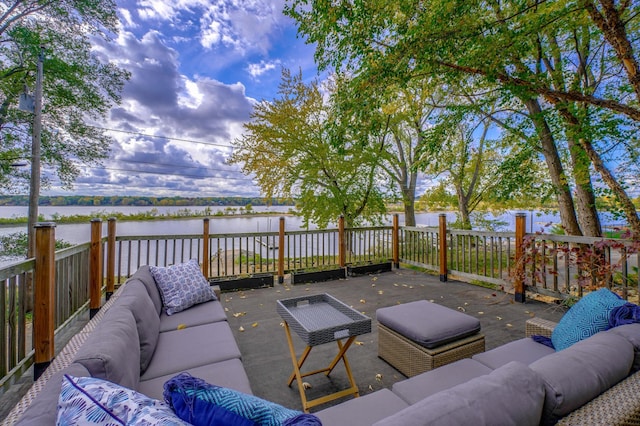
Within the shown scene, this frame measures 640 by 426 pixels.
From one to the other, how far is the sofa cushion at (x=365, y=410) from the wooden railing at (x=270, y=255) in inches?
95.4

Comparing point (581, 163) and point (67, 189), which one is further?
point (67, 189)

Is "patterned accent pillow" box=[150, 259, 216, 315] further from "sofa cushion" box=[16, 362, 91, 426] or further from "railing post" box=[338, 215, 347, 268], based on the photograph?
"railing post" box=[338, 215, 347, 268]

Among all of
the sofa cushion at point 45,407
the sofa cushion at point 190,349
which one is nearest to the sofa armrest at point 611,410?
the sofa cushion at point 45,407

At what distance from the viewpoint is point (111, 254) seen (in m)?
4.18

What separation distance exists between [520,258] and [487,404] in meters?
4.24

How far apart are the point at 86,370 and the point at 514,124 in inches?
333

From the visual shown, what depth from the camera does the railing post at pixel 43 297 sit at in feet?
7.59

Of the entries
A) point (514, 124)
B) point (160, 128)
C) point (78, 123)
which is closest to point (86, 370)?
point (514, 124)

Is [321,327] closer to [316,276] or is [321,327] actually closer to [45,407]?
[45,407]

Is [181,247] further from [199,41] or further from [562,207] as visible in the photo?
[562,207]

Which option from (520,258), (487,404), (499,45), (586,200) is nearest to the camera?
(487,404)

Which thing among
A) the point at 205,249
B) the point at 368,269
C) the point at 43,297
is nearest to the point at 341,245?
the point at 368,269

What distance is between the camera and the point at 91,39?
23.4 ft

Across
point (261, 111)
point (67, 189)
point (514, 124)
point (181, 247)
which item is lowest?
point (181, 247)
